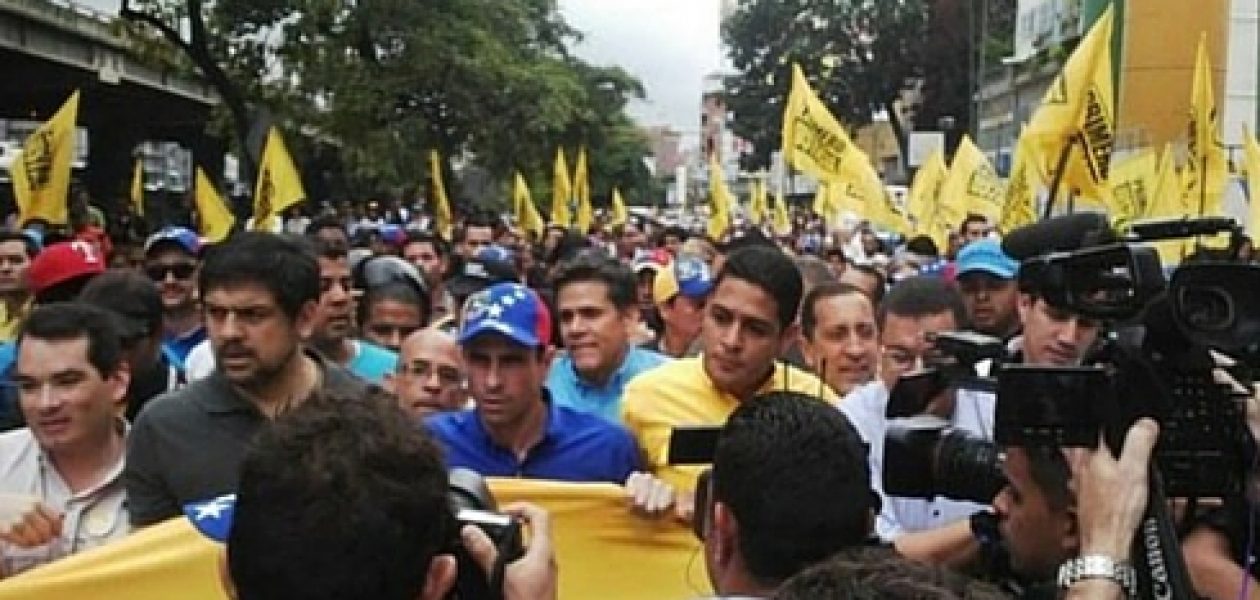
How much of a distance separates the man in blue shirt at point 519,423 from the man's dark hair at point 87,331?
788mm

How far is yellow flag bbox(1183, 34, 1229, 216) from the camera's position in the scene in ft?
35.9

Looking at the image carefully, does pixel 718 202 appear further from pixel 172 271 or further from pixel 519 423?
pixel 519 423

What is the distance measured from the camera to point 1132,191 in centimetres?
1117

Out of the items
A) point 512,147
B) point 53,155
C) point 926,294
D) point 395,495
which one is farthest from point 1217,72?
point 395,495

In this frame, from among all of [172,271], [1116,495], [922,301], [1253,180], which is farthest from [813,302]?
[1253,180]

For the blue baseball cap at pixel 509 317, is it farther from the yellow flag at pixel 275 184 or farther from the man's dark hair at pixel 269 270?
the yellow flag at pixel 275 184

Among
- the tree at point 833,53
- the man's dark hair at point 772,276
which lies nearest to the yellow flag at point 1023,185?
the man's dark hair at point 772,276

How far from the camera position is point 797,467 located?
2.82 meters

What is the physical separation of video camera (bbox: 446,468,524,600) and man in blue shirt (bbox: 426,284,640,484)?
177cm

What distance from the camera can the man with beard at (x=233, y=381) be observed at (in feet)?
13.4

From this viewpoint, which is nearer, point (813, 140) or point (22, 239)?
point (22, 239)

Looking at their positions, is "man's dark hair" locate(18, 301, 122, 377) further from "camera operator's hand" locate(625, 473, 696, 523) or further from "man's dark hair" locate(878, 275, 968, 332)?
"man's dark hair" locate(878, 275, 968, 332)

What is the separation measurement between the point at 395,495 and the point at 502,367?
2.30 metres

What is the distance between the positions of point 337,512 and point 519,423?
229cm
